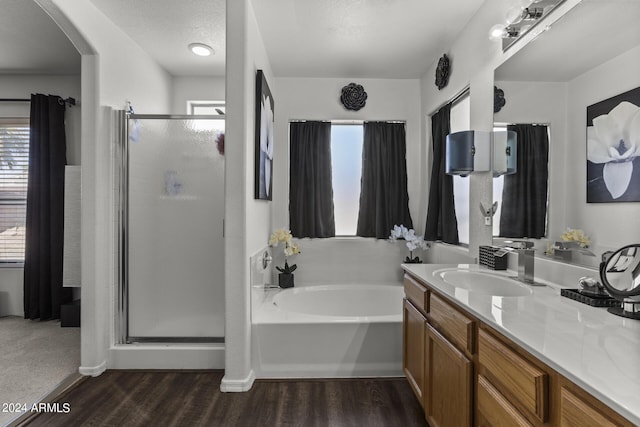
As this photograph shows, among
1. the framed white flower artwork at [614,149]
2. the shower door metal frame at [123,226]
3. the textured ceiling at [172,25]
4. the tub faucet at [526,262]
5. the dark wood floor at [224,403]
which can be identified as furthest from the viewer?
the shower door metal frame at [123,226]

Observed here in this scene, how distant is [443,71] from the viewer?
2896 millimetres

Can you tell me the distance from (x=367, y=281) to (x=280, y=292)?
940 mm

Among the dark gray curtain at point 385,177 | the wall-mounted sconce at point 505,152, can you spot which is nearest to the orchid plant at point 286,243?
the dark gray curtain at point 385,177

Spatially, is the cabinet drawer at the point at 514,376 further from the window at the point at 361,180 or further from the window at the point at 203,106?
the window at the point at 203,106

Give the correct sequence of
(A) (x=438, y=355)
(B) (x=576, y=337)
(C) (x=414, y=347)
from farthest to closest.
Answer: (C) (x=414, y=347) < (A) (x=438, y=355) < (B) (x=576, y=337)

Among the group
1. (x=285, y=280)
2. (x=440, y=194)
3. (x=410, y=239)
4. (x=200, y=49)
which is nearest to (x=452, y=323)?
(x=440, y=194)

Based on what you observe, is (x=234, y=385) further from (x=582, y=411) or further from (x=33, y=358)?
(x=582, y=411)

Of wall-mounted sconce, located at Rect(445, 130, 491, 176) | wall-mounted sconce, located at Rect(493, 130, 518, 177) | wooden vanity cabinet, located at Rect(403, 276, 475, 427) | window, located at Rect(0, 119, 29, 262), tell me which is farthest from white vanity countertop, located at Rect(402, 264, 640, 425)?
window, located at Rect(0, 119, 29, 262)

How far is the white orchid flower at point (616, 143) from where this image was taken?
1270mm

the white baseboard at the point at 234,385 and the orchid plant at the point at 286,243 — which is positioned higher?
the orchid plant at the point at 286,243

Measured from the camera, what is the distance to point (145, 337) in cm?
263

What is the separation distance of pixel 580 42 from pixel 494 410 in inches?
60.3

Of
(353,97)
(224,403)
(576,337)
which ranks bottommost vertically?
(224,403)

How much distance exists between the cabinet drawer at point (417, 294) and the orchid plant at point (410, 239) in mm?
1218
